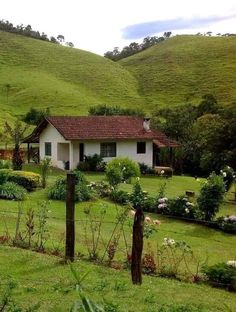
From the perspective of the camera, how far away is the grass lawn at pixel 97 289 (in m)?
7.72

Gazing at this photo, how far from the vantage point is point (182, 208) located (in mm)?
20172

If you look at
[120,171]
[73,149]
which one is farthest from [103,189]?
[73,149]

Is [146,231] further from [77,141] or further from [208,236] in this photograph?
[77,141]

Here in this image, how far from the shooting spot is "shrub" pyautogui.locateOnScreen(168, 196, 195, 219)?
20031 mm

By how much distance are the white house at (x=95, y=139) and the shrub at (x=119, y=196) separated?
1250cm

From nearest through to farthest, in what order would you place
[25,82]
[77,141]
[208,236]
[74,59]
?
[208,236] → [77,141] → [25,82] → [74,59]

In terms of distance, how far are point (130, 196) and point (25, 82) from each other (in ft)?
213

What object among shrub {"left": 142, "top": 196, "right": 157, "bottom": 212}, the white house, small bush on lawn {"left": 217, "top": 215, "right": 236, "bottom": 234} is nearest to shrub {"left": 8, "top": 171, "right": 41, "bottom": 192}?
shrub {"left": 142, "top": 196, "right": 157, "bottom": 212}

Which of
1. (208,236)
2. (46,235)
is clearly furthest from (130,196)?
(46,235)

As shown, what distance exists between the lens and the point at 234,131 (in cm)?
2892

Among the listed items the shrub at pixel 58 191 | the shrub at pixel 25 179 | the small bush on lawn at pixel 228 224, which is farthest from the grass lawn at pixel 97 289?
the shrub at pixel 25 179

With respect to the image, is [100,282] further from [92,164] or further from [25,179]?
[92,164]

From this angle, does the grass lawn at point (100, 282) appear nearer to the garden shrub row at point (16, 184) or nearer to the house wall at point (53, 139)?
the garden shrub row at point (16, 184)

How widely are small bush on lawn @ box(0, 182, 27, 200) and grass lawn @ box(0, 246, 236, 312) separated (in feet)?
34.7
